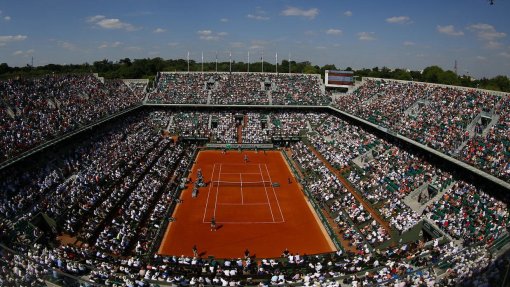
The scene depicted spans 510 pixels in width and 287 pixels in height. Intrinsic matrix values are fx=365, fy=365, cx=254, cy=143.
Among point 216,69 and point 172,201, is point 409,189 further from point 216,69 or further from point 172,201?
point 216,69

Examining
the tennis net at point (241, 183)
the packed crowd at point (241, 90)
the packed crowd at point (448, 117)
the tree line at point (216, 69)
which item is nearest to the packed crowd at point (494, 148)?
the packed crowd at point (448, 117)

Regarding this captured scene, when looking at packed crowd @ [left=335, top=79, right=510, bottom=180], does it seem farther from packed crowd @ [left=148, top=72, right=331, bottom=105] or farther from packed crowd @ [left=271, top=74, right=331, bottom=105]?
packed crowd @ [left=148, top=72, right=331, bottom=105]

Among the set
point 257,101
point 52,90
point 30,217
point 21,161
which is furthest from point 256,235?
point 257,101

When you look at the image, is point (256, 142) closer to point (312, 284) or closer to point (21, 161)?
point (21, 161)

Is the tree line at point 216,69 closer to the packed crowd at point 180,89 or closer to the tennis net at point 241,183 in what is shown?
the packed crowd at point 180,89

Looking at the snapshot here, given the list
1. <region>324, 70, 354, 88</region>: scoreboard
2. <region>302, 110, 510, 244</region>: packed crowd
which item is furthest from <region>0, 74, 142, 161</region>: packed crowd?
<region>324, 70, 354, 88</region>: scoreboard
